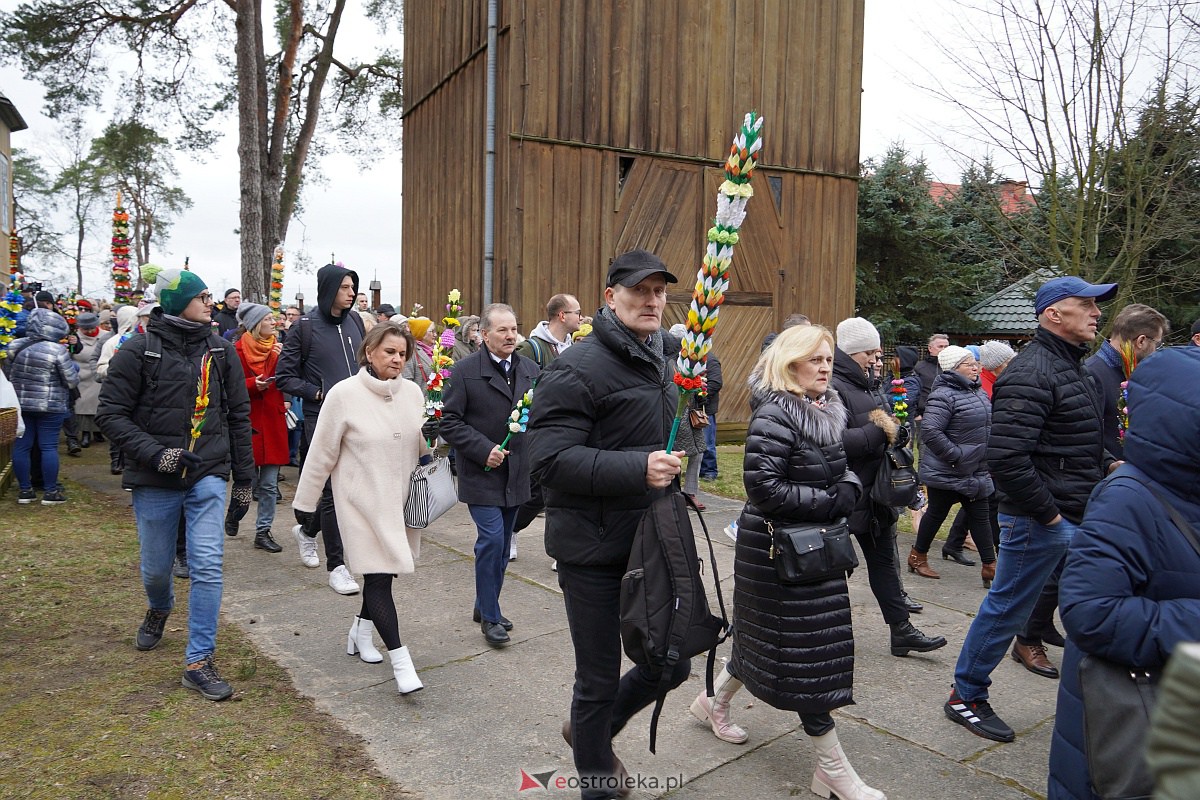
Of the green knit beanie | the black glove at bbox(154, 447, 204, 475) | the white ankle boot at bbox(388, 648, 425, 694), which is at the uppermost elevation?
the green knit beanie

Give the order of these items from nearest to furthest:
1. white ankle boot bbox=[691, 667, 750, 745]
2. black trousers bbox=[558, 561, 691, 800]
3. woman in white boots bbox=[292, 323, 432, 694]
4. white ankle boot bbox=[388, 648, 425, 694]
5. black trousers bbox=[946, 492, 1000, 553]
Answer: black trousers bbox=[558, 561, 691, 800] < white ankle boot bbox=[691, 667, 750, 745] < white ankle boot bbox=[388, 648, 425, 694] < woman in white boots bbox=[292, 323, 432, 694] < black trousers bbox=[946, 492, 1000, 553]

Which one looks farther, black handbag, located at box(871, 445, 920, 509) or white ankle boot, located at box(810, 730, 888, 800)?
black handbag, located at box(871, 445, 920, 509)

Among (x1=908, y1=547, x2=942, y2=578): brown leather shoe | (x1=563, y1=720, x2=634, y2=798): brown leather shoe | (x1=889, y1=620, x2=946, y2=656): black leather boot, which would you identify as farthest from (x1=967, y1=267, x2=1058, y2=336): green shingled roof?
Answer: (x1=563, y1=720, x2=634, y2=798): brown leather shoe

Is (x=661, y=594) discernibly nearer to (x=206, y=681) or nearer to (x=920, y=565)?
(x=206, y=681)

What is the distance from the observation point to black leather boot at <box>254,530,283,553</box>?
7104mm

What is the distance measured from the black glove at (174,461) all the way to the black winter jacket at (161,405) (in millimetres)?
35

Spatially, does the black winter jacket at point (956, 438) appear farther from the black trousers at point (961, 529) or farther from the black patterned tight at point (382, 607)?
the black patterned tight at point (382, 607)

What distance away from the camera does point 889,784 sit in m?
3.50

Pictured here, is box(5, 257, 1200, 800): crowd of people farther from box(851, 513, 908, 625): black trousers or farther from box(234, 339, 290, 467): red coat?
box(234, 339, 290, 467): red coat

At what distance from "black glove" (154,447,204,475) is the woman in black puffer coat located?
5.09 meters

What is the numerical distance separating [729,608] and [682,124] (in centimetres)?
1004

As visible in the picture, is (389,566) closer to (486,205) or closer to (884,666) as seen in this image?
(884,666)

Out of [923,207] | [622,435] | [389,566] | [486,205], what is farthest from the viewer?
[923,207]

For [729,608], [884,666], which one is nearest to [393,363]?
[729,608]
